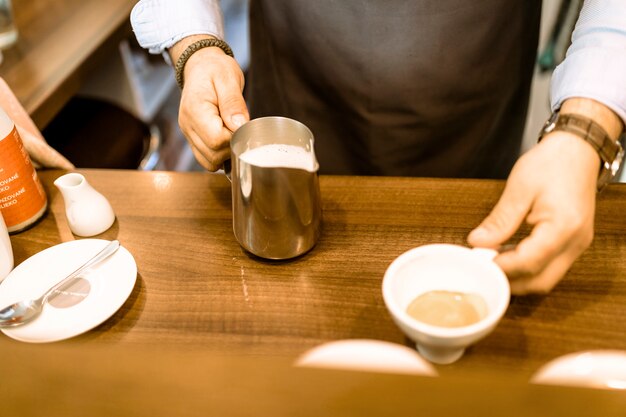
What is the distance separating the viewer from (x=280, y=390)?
0.41m

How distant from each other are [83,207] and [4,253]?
14cm

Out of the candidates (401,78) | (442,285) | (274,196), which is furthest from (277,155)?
(401,78)

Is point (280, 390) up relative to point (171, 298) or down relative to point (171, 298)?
up

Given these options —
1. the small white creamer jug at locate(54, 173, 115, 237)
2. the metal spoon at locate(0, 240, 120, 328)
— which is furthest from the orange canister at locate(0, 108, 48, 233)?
the metal spoon at locate(0, 240, 120, 328)

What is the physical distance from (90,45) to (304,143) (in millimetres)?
1367

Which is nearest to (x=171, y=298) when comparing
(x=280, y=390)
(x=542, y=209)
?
(x=280, y=390)

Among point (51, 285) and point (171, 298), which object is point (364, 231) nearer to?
point (171, 298)

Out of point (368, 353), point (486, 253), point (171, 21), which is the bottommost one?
point (368, 353)

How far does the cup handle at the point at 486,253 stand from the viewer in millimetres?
692

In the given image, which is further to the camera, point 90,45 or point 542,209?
point 90,45

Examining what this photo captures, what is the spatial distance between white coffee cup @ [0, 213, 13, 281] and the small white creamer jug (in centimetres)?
11

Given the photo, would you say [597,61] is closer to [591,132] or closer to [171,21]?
[591,132]

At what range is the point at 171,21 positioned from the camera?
1.15 meters

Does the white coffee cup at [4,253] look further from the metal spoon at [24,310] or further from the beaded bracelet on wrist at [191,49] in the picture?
the beaded bracelet on wrist at [191,49]
